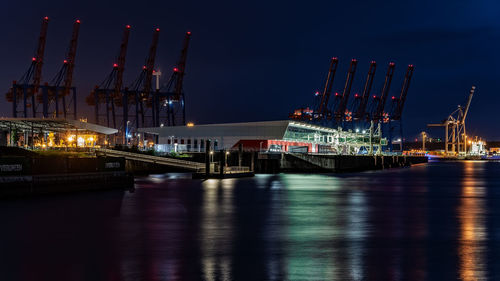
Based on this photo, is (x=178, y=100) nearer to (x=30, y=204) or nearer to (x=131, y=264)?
(x=30, y=204)

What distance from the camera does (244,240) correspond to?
69.2ft

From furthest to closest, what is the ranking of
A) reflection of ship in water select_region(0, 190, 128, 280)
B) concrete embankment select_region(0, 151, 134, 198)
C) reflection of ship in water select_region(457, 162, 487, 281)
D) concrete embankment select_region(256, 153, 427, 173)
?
concrete embankment select_region(256, 153, 427, 173) < concrete embankment select_region(0, 151, 134, 198) < reflection of ship in water select_region(457, 162, 487, 281) < reflection of ship in water select_region(0, 190, 128, 280)

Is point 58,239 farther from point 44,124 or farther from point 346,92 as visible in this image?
point 346,92

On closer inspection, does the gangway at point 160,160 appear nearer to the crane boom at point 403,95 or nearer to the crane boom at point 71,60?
the crane boom at point 71,60

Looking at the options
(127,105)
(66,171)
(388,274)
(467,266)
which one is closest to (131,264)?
(388,274)

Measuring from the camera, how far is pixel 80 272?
49.7 feet

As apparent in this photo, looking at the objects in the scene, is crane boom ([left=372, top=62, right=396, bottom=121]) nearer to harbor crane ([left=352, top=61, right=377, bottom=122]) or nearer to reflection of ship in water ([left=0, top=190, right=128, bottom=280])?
harbor crane ([left=352, top=61, right=377, bottom=122])

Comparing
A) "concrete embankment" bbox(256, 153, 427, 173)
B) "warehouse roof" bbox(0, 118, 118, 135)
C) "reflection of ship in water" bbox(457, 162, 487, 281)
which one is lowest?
"reflection of ship in water" bbox(457, 162, 487, 281)

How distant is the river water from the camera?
15383 millimetres

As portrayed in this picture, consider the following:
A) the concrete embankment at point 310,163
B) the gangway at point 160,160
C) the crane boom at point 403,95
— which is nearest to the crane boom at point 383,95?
the crane boom at point 403,95

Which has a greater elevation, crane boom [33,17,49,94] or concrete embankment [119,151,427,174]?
crane boom [33,17,49,94]

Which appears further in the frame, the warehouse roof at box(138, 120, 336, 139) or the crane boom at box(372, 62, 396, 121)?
the crane boom at box(372, 62, 396, 121)

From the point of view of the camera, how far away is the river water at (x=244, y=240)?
15.4 m

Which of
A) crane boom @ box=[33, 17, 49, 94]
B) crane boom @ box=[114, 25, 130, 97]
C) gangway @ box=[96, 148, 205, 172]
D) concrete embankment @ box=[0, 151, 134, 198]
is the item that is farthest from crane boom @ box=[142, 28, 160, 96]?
concrete embankment @ box=[0, 151, 134, 198]
